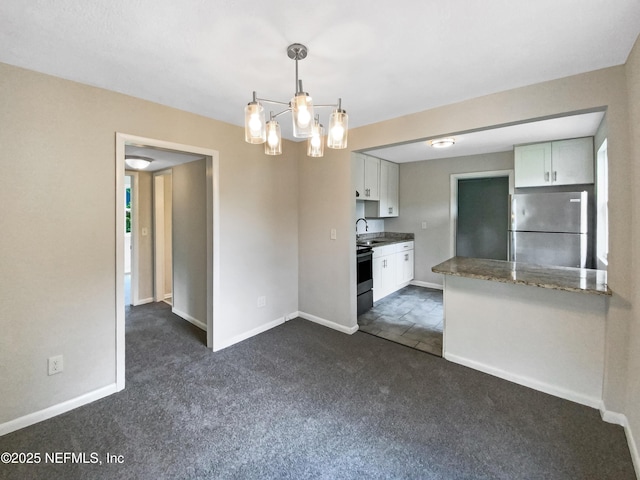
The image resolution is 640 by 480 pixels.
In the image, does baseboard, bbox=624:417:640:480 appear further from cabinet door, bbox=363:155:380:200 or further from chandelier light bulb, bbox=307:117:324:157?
cabinet door, bbox=363:155:380:200

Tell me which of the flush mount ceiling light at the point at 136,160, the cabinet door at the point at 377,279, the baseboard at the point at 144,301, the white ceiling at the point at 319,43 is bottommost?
the baseboard at the point at 144,301

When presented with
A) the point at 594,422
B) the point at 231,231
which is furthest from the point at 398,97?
the point at 594,422

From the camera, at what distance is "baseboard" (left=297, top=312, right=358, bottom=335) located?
3379 mm

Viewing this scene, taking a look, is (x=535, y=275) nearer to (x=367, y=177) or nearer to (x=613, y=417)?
(x=613, y=417)

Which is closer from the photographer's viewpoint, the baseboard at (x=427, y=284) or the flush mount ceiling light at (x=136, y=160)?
the flush mount ceiling light at (x=136, y=160)

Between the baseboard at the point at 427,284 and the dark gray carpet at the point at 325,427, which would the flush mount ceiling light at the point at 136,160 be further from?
the baseboard at the point at 427,284

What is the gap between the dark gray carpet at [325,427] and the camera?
1.58 m

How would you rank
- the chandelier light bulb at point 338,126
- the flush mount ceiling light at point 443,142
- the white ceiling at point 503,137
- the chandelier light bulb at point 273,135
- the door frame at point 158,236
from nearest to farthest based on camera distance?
the chandelier light bulb at point 338,126, the chandelier light bulb at point 273,135, the white ceiling at point 503,137, the flush mount ceiling light at point 443,142, the door frame at point 158,236

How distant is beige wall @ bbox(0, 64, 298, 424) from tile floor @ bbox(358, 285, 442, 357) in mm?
2704

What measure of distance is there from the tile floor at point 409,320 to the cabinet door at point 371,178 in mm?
1746

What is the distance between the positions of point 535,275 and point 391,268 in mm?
2569

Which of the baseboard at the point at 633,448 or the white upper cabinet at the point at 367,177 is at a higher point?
the white upper cabinet at the point at 367,177

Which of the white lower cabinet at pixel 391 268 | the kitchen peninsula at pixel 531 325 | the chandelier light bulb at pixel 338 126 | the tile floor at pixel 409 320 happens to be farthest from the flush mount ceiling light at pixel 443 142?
the chandelier light bulb at pixel 338 126

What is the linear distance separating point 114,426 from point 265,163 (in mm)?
2718
